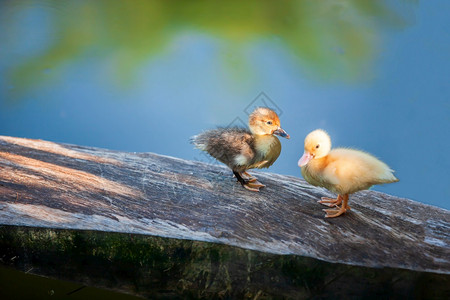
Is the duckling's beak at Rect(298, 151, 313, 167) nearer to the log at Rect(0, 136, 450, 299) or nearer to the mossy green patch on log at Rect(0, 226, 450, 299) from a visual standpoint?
the log at Rect(0, 136, 450, 299)

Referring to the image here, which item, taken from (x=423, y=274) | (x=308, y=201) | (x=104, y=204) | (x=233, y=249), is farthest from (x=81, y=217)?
(x=423, y=274)

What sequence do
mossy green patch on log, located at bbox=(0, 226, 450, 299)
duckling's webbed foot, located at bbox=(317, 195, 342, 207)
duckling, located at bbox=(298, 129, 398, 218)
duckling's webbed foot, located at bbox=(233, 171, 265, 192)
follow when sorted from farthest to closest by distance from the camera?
1. duckling's webbed foot, located at bbox=(233, 171, 265, 192)
2. duckling's webbed foot, located at bbox=(317, 195, 342, 207)
3. duckling, located at bbox=(298, 129, 398, 218)
4. mossy green patch on log, located at bbox=(0, 226, 450, 299)

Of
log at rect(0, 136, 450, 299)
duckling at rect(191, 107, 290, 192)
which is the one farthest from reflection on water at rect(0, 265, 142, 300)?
duckling at rect(191, 107, 290, 192)

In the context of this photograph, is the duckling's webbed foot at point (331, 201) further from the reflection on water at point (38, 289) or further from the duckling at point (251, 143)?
the reflection on water at point (38, 289)

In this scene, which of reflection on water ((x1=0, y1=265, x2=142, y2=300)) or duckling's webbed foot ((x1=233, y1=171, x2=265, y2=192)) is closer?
reflection on water ((x1=0, y1=265, x2=142, y2=300))

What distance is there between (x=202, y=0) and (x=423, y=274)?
1826 millimetres

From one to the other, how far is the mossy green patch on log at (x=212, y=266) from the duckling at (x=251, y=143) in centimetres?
45

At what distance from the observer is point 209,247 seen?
4.38ft

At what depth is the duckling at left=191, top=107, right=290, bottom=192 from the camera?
1718 millimetres

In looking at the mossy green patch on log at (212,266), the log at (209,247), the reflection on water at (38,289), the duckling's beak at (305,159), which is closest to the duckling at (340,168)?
the duckling's beak at (305,159)

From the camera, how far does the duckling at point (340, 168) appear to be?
146 cm

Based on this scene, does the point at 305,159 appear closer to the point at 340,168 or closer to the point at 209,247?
the point at 340,168

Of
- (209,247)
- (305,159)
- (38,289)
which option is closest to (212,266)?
(209,247)

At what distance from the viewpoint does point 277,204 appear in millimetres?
1653
